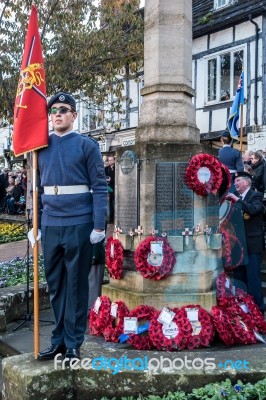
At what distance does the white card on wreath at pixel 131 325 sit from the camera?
4.77 meters

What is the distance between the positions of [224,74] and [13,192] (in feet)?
28.4

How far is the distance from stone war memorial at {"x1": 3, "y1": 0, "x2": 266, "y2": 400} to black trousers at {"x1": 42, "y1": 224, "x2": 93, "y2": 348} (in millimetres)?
1046

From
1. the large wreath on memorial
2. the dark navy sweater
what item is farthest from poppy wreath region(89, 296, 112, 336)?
the dark navy sweater

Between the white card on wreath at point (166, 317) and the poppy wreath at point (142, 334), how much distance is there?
0.32ft

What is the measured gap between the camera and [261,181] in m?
9.31

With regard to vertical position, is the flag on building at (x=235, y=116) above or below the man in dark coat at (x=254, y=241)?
above

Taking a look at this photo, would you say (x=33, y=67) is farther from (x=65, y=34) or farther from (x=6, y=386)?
(x=65, y=34)

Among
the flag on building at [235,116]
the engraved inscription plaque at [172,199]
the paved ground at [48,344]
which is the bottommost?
the paved ground at [48,344]

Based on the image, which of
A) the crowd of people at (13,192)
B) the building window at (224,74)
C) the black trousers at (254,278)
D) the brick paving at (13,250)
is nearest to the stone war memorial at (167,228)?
the black trousers at (254,278)

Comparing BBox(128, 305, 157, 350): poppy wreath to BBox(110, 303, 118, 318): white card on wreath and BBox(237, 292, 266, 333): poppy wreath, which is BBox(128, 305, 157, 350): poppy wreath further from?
BBox(237, 292, 266, 333): poppy wreath

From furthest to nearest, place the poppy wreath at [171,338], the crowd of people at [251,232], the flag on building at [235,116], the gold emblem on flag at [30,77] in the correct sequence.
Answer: the flag on building at [235,116]
the crowd of people at [251,232]
the poppy wreath at [171,338]
the gold emblem on flag at [30,77]

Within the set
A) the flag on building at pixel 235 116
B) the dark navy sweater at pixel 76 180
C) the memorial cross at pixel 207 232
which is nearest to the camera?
the dark navy sweater at pixel 76 180

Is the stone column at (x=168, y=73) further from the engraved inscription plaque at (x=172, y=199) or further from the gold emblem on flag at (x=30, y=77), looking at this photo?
the gold emblem on flag at (x=30, y=77)

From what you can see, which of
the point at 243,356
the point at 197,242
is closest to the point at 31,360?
the point at 243,356
